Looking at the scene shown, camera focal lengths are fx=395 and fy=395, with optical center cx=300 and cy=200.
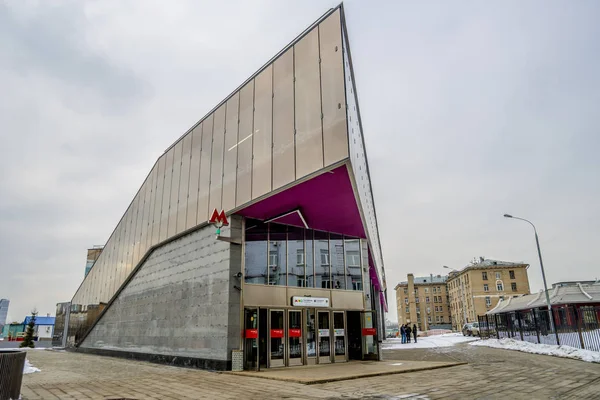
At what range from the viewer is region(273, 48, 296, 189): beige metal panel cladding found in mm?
14344

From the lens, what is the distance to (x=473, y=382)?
10.5 metres

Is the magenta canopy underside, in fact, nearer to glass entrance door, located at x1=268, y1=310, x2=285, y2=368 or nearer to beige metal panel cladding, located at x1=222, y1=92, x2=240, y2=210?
beige metal panel cladding, located at x1=222, y1=92, x2=240, y2=210

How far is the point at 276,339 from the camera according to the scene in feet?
52.5

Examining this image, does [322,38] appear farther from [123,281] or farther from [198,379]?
[123,281]

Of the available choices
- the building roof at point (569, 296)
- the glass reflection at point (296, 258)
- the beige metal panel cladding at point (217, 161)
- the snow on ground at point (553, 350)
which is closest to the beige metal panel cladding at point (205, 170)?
the beige metal panel cladding at point (217, 161)

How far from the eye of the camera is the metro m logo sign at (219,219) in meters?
15.6

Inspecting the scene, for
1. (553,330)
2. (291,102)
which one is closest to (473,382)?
(291,102)

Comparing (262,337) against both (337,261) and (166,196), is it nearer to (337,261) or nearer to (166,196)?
(337,261)

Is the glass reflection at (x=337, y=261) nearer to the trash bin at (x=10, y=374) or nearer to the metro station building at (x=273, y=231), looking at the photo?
the metro station building at (x=273, y=231)

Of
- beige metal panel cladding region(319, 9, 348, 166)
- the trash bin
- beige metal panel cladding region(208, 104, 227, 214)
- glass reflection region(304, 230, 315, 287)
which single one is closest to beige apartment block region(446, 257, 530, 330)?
glass reflection region(304, 230, 315, 287)

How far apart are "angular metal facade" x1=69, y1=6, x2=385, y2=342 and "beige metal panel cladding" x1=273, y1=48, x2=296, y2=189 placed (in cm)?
4

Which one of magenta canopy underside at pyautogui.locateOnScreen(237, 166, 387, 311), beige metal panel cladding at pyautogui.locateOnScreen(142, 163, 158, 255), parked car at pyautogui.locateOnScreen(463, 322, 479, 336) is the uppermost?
beige metal panel cladding at pyautogui.locateOnScreen(142, 163, 158, 255)

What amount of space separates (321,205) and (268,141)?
3.31 meters

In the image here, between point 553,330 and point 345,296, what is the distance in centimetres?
1599
